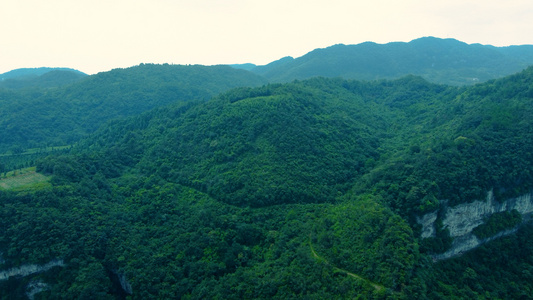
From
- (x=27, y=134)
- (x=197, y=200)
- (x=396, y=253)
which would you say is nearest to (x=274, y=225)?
(x=197, y=200)

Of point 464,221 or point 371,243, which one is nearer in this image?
point 371,243

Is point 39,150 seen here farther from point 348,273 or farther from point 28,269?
point 348,273

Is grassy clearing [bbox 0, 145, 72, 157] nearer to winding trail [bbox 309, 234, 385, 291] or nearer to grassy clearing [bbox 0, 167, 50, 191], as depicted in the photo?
grassy clearing [bbox 0, 167, 50, 191]

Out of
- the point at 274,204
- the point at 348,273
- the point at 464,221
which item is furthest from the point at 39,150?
the point at 464,221

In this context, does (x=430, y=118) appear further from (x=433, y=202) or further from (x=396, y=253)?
(x=396, y=253)

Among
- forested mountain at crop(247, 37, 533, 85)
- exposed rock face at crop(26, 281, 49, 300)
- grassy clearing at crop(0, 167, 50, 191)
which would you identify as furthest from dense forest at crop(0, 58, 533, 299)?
forested mountain at crop(247, 37, 533, 85)
